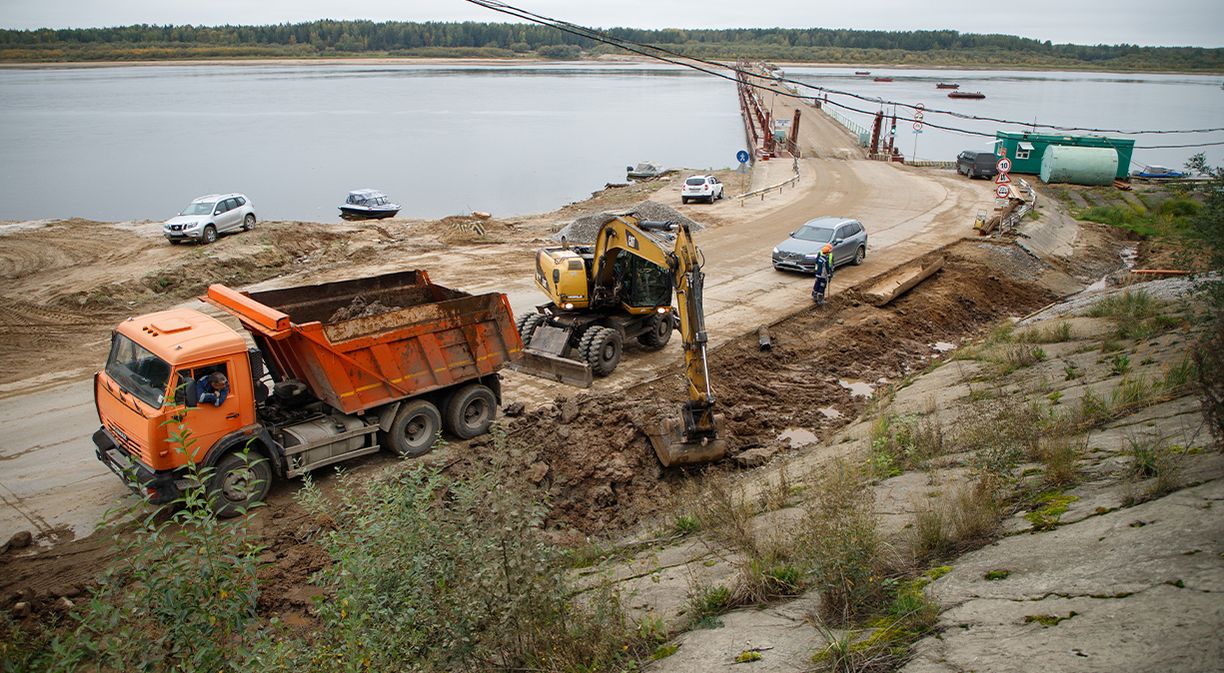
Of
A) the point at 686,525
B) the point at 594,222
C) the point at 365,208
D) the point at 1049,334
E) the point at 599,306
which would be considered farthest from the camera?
the point at 365,208

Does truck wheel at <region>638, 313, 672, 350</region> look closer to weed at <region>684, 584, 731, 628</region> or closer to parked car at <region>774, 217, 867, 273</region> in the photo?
parked car at <region>774, 217, 867, 273</region>

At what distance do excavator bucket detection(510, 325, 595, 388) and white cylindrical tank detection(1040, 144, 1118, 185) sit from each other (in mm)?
38647

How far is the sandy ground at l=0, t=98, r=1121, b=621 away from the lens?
1110 cm

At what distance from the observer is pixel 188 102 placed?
99.7 meters

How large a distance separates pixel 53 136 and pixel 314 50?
361 ft

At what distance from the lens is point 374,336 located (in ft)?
37.6

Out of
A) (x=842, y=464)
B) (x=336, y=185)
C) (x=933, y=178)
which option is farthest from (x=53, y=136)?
(x=842, y=464)

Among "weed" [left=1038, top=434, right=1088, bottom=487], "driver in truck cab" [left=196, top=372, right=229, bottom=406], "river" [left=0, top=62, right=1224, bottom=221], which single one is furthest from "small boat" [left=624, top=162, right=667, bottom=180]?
"weed" [left=1038, top=434, right=1088, bottom=487]

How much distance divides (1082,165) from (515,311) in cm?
3687

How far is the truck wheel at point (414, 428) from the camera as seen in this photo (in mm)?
12008

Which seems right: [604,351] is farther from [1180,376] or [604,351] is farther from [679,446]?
[1180,376]

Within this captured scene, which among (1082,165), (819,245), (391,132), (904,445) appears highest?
(1082,165)

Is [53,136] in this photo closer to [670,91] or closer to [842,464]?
[842,464]

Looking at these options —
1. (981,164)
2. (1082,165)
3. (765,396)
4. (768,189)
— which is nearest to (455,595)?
(765,396)
